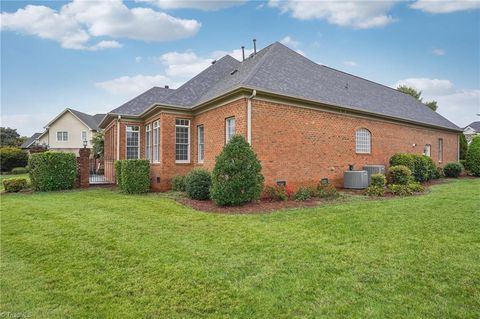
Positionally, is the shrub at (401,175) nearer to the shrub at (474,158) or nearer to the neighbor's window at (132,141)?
the shrub at (474,158)

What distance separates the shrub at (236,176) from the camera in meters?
8.87

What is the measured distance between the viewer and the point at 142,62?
16781 millimetres

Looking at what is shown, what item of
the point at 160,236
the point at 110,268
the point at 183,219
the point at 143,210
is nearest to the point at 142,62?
the point at 143,210

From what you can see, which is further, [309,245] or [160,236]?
[160,236]

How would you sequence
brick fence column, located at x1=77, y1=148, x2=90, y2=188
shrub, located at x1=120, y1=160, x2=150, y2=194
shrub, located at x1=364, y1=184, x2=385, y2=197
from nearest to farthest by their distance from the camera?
1. shrub, located at x1=364, y1=184, x2=385, y2=197
2. shrub, located at x1=120, y1=160, x2=150, y2=194
3. brick fence column, located at x1=77, y1=148, x2=90, y2=188

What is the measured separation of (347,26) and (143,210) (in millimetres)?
13126

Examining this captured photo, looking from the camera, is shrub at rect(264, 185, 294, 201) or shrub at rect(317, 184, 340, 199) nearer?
shrub at rect(264, 185, 294, 201)

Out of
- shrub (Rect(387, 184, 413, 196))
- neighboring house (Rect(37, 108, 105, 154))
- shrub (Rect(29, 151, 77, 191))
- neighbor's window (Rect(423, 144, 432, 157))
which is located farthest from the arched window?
neighboring house (Rect(37, 108, 105, 154))

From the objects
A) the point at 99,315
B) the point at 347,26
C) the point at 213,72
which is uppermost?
the point at 347,26

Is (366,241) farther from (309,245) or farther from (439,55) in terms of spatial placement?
(439,55)

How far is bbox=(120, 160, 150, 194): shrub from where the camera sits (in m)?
12.6

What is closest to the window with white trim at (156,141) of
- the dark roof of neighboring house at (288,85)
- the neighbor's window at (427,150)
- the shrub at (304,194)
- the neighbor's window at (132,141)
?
the dark roof of neighboring house at (288,85)

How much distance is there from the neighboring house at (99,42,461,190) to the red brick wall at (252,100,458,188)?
4 cm

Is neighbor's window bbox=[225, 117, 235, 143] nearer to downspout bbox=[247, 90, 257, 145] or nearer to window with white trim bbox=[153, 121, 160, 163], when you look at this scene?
downspout bbox=[247, 90, 257, 145]
